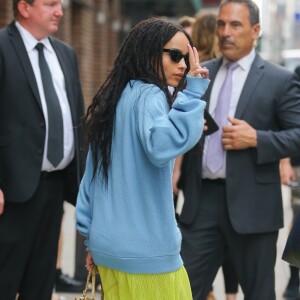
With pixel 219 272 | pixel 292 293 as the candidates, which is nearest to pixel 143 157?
pixel 292 293

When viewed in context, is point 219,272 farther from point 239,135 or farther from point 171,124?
point 171,124

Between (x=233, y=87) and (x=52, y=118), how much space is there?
1041 millimetres

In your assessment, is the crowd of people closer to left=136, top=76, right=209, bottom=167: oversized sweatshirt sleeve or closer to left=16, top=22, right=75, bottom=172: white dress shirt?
left=16, top=22, right=75, bottom=172: white dress shirt

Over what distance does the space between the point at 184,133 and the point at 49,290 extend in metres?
2.17

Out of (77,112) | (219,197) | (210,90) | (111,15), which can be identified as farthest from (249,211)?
(111,15)

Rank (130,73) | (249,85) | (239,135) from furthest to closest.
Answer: (249,85) → (239,135) → (130,73)

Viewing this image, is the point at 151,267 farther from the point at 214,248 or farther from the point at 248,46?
the point at 248,46

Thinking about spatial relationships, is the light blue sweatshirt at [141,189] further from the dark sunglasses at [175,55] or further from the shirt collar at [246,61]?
the shirt collar at [246,61]

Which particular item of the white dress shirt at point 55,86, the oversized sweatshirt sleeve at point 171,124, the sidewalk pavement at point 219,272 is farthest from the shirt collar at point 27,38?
the sidewalk pavement at point 219,272

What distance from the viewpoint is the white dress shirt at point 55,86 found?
4.91 meters

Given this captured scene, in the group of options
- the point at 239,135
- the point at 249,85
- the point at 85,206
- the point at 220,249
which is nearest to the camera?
the point at 85,206

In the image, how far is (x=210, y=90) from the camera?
494 cm

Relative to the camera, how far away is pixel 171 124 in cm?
333

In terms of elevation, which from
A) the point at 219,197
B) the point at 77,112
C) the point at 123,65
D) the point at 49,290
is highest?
the point at 123,65
